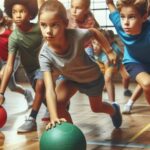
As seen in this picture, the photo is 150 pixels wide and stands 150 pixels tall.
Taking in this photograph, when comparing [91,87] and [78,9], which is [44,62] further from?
[78,9]

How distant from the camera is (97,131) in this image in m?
3.23

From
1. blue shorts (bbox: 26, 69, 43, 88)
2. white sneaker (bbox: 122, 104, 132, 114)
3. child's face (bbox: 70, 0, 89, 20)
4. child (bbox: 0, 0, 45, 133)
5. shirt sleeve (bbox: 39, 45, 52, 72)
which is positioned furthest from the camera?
white sneaker (bbox: 122, 104, 132, 114)

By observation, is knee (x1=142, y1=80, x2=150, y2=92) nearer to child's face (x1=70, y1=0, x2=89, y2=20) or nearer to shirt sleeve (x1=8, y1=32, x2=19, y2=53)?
shirt sleeve (x1=8, y1=32, x2=19, y2=53)

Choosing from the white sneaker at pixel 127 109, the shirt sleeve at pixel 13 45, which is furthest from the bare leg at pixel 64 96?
the white sneaker at pixel 127 109

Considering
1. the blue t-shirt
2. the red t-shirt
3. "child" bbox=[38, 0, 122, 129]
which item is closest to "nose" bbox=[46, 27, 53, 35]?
"child" bbox=[38, 0, 122, 129]

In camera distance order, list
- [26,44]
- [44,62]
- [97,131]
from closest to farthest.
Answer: [44,62] → [97,131] → [26,44]

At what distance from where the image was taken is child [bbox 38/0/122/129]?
2.55m

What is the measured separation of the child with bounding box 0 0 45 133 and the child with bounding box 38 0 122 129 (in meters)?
0.53

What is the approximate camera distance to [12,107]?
4859mm

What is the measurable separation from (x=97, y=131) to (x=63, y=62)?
2.51ft

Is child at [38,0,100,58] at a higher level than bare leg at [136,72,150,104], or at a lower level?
higher

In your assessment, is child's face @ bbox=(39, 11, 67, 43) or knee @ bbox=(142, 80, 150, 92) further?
knee @ bbox=(142, 80, 150, 92)

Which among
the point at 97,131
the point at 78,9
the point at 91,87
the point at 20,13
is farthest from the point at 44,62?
the point at 78,9

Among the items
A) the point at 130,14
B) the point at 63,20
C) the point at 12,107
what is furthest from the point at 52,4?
the point at 12,107
